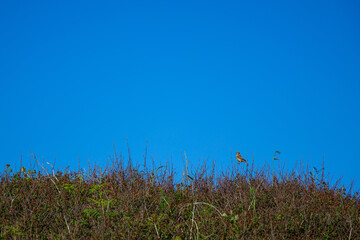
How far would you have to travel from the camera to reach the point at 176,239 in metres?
5.17

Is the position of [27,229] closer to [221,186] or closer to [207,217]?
[207,217]

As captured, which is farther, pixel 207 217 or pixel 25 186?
pixel 25 186

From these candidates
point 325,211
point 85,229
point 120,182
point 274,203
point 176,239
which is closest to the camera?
→ point 176,239

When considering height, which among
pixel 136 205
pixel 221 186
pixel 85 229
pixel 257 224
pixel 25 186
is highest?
pixel 25 186

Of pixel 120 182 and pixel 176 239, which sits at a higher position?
pixel 120 182

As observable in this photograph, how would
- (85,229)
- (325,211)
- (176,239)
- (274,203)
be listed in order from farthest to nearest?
(274,203) → (325,211) → (85,229) → (176,239)

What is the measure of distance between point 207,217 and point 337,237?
219 cm

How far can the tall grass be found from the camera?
18.5ft

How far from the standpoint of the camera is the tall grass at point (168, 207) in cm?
562

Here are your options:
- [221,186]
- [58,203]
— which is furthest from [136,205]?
[221,186]

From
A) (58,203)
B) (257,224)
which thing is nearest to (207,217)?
(257,224)

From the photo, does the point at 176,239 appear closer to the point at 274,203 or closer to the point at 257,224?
the point at 257,224

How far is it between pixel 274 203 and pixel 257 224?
138 cm

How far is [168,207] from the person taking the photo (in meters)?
6.45
